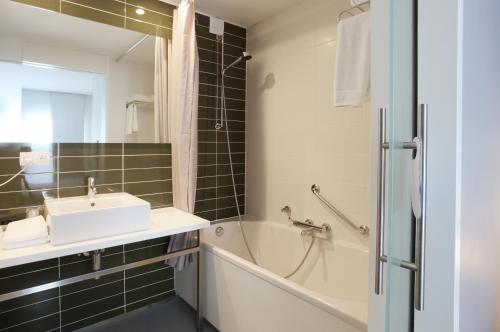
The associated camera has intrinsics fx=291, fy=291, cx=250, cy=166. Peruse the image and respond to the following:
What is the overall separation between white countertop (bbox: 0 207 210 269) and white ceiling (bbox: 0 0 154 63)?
1.18 meters

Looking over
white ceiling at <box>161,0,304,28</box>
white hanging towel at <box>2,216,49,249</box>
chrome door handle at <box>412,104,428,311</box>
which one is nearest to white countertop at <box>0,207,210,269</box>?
white hanging towel at <box>2,216,49,249</box>

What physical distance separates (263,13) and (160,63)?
985 mm

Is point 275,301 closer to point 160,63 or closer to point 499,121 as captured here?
point 499,121

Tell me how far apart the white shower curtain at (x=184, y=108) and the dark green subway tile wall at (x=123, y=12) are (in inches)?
6.9

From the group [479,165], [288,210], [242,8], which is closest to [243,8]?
[242,8]

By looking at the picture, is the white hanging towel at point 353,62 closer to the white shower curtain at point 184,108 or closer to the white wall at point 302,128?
the white wall at point 302,128

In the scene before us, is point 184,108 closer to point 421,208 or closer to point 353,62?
point 353,62

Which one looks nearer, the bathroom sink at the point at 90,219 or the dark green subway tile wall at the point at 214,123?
the bathroom sink at the point at 90,219

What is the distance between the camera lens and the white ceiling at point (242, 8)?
7.47 feet

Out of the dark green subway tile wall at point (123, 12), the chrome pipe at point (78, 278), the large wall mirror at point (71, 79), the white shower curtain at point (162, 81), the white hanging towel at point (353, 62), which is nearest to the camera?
the chrome pipe at point (78, 278)

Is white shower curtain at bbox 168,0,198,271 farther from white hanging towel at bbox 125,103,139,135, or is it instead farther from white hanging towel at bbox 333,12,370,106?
white hanging towel at bbox 333,12,370,106

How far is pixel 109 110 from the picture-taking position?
6.64 ft

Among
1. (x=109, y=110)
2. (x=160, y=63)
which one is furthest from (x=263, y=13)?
(x=109, y=110)

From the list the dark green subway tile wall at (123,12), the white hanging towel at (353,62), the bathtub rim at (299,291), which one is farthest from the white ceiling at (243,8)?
the bathtub rim at (299,291)
